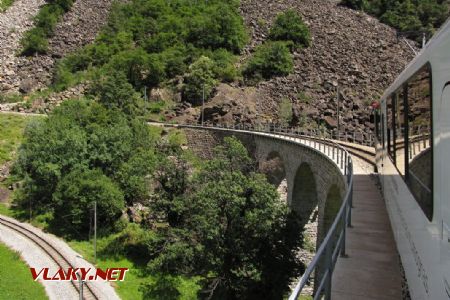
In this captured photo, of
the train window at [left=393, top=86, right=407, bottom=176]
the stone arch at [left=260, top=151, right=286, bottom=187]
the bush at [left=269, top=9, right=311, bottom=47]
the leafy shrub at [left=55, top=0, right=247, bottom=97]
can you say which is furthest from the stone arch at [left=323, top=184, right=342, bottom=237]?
the bush at [left=269, top=9, right=311, bottom=47]

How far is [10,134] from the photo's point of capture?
51.7 metres

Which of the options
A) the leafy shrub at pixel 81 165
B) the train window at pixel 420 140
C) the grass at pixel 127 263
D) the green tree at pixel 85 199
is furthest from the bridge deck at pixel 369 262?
the leafy shrub at pixel 81 165

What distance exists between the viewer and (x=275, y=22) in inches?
3403

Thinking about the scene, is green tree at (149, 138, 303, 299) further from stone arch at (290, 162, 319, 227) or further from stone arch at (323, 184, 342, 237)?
stone arch at (290, 162, 319, 227)

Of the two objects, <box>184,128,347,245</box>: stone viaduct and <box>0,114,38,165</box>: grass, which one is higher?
<box>0,114,38,165</box>: grass

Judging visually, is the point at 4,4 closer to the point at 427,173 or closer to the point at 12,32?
the point at 12,32

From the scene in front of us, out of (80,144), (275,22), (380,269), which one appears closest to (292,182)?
(80,144)

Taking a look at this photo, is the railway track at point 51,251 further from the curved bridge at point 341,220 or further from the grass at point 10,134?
the grass at point 10,134

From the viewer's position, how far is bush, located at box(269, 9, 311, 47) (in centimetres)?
7969

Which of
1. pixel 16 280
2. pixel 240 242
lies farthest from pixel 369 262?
pixel 16 280

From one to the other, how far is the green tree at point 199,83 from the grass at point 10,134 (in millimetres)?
23266

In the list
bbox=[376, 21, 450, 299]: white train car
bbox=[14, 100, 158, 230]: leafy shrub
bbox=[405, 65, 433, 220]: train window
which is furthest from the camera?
bbox=[14, 100, 158, 230]: leafy shrub

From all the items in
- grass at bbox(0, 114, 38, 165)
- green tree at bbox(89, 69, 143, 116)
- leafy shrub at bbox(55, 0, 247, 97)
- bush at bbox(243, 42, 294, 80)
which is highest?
leafy shrub at bbox(55, 0, 247, 97)

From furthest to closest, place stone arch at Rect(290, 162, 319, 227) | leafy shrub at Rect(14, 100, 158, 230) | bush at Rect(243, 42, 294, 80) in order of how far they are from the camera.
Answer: bush at Rect(243, 42, 294, 80) < leafy shrub at Rect(14, 100, 158, 230) < stone arch at Rect(290, 162, 319, 227)
